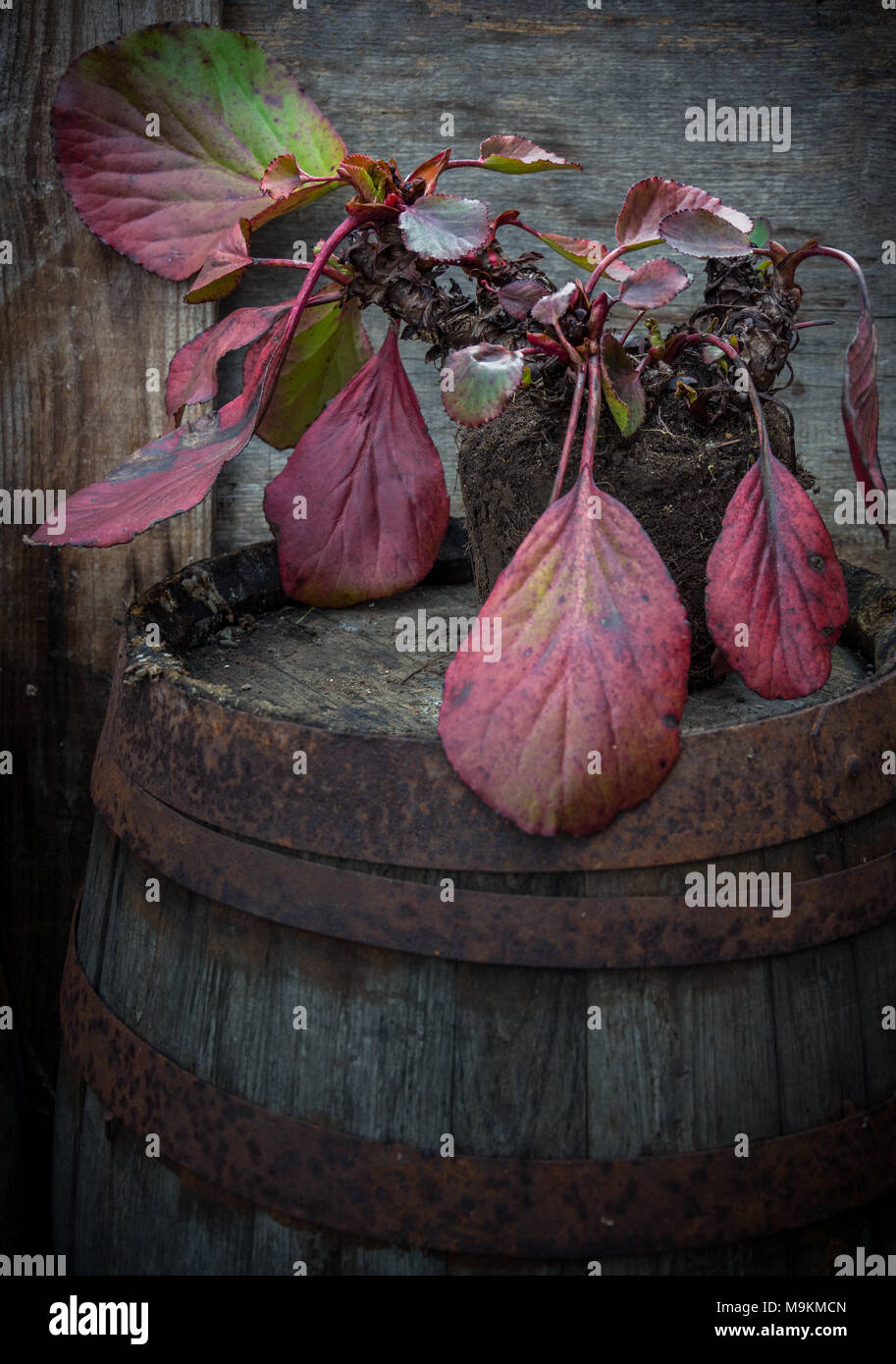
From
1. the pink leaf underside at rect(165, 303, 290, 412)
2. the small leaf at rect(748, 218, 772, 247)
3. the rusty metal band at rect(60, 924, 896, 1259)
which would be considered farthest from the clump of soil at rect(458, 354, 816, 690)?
the rusty metal band at rect(60, 924, 896, 1259)

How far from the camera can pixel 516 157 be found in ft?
3.20

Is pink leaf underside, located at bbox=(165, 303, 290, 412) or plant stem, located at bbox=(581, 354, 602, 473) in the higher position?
pink leaf underside, located at bbox=(165, 303, 290, 412)

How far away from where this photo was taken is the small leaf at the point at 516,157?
96 centimetres

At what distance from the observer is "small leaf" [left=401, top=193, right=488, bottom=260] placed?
84cm

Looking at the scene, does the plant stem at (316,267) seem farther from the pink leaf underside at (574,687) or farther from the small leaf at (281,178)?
the pink leaf underside at (574,687)

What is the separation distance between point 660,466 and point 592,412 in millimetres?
111

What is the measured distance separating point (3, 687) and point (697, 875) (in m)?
1.08

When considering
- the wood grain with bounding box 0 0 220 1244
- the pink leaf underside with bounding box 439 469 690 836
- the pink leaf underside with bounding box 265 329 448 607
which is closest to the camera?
the pink leaf underside with bounding box 439 469 690 836

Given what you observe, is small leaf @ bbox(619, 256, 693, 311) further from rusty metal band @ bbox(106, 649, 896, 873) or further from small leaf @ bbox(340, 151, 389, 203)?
rusty metal band @ bbox(106, 649, 896, 873)

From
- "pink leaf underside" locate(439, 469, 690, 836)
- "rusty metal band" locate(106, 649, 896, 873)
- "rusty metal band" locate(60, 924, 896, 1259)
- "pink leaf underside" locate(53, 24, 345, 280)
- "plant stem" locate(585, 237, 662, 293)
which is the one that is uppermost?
"pink leaf underside" locate(53, 24, 345, 280)

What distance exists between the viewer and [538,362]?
36.1 inches

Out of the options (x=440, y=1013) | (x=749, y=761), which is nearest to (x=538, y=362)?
(x=749, y=761)

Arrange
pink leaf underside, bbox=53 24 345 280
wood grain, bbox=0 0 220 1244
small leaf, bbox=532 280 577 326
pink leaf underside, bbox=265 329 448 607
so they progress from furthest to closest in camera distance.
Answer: wood grain, bbox=0 0 220 1244
pink leaf underside, bbox=53 24 345 280
pink leaf underside, bbox=265 329 448 607
small leaf, bbox=532 280 577 326

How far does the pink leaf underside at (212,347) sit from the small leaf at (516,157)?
235 mm
